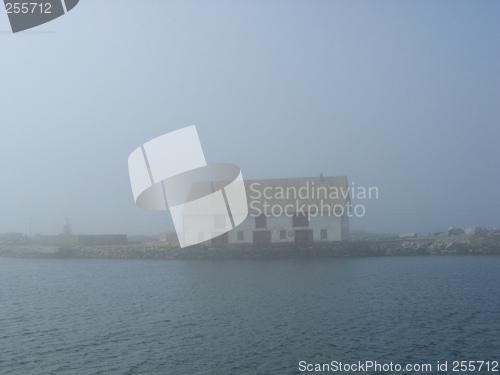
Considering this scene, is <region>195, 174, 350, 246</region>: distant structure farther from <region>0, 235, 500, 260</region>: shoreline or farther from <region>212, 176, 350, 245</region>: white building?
<region>0, 235, 500, 260</region>: shoreline

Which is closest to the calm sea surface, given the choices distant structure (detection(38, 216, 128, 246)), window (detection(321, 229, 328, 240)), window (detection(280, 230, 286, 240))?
window (detection(321, 229, 328, 240))

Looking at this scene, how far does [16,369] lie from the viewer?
38.8 feet

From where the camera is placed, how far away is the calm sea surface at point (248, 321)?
1230 cm

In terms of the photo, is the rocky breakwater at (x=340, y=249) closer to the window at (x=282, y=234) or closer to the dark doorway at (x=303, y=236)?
the dark doorway at (x=303, y=236)

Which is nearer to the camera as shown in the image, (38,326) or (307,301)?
(38,326)

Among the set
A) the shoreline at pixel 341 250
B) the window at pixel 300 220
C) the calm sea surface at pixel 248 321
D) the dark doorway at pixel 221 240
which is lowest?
the calm sea surface at pixel 248 321

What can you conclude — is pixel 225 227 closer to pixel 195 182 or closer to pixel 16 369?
pixel 195 182

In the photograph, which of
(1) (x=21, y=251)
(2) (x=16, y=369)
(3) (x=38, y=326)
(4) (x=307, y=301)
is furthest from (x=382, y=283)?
(1) (x=21, y=251)

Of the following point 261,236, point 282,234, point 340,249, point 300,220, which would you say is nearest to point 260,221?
point 261,236

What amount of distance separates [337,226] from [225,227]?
7.99m

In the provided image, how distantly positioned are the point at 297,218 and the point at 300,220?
0.25 metres

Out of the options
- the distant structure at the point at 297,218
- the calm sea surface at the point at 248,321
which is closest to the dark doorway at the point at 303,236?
the distant structure at the point at 297,218

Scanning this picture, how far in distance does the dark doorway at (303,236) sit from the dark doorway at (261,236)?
2.00m

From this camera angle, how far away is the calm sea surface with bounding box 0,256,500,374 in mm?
12297
